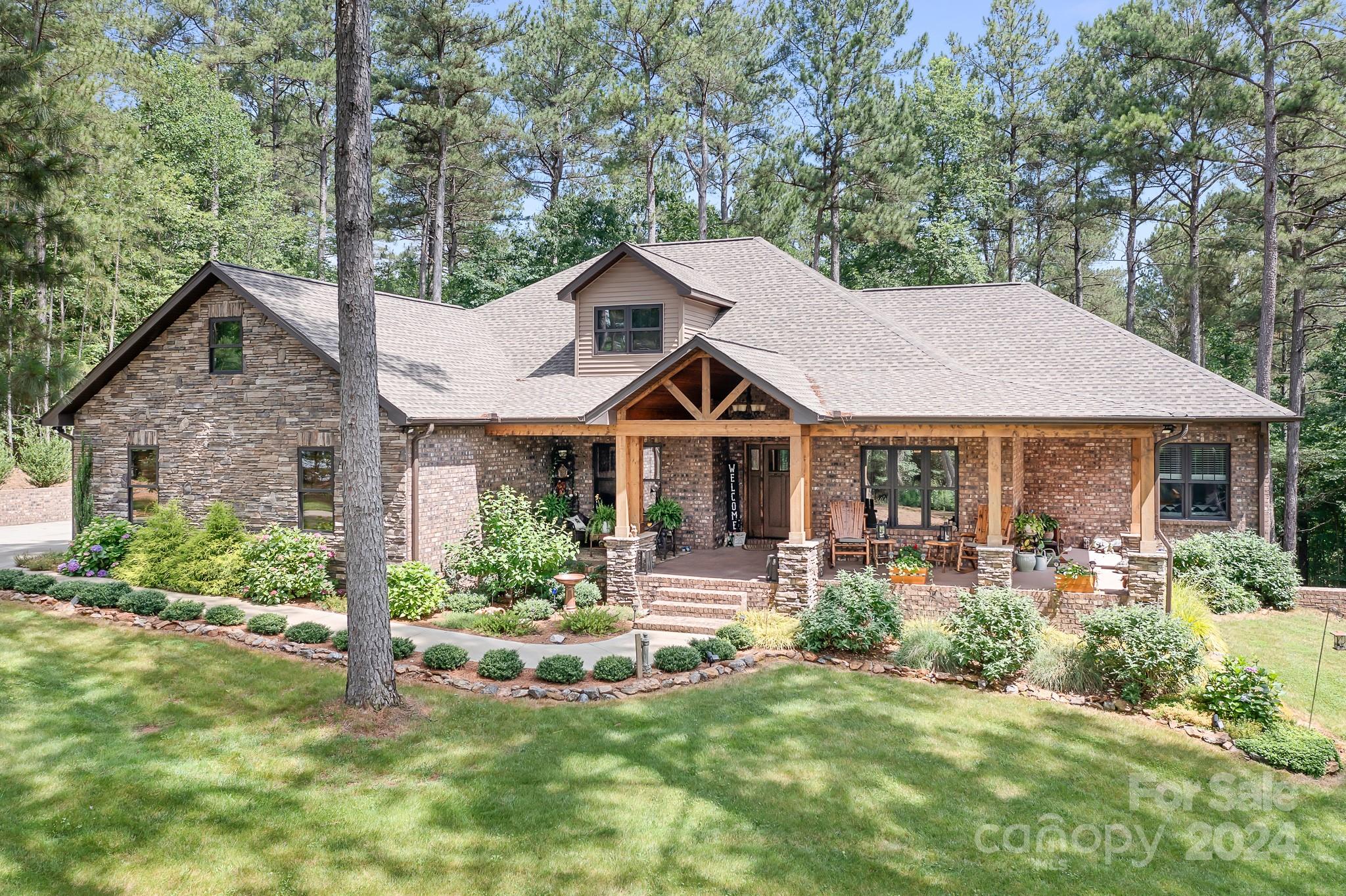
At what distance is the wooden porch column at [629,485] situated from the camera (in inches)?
551

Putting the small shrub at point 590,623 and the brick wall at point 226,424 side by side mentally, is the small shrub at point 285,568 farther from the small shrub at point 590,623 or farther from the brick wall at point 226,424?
the small shrub at point 590,623

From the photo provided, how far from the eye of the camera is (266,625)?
12.0 metres

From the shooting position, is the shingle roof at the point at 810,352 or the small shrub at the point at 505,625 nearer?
the small shrub at the point at 505,625

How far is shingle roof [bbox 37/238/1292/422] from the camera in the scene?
13531 millimetres

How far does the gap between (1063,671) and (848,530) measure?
5228mm

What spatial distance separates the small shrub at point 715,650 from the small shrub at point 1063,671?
383cm

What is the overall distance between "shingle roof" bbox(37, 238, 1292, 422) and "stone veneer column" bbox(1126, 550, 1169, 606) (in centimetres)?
207

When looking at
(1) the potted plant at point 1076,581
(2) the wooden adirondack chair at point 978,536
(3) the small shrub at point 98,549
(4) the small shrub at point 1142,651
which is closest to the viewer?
(4) the small shrub at point 1142,651

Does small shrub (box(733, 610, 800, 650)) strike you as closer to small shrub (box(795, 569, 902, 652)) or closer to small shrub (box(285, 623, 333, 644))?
small shrub (box(795, 569, 902, 652))

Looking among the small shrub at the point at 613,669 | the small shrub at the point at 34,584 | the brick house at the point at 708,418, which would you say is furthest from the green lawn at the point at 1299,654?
the small shrub at the point at 34,584

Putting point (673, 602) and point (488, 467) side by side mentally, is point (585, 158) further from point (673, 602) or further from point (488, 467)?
point (673, 602)

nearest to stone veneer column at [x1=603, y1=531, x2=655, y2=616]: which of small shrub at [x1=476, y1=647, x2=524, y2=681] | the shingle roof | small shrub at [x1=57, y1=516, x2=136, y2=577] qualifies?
the shingle roof

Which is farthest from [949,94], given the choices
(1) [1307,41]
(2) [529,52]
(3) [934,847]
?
(3) [934,847]

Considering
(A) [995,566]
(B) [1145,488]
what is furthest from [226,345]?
(B) [1145,488]
